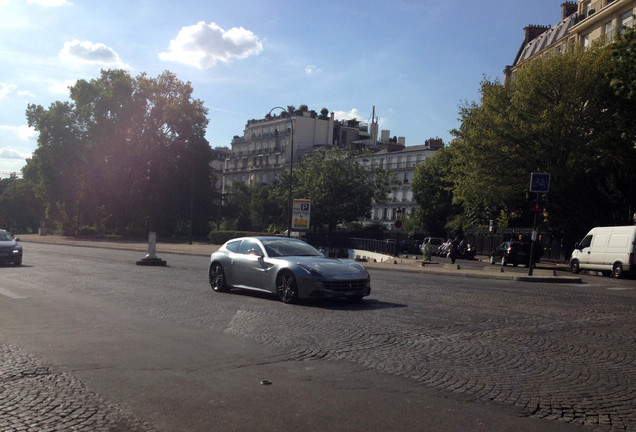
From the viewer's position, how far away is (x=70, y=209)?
77.4 metres

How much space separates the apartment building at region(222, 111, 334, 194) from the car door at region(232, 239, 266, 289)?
97.2 metres

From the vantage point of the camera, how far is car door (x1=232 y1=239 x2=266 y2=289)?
13098 mm

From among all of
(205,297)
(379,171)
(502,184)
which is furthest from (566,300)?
(379,171)

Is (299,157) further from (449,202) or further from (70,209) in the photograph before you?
(70,209)

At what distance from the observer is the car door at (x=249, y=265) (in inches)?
516

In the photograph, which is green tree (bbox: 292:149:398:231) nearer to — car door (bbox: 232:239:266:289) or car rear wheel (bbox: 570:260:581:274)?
car rear wheel (bbox: 570:260:581:274)

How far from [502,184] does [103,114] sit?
4735cm

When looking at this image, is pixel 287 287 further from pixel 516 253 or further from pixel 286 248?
pixel 516 253

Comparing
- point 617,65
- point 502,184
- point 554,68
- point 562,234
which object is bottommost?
point 562,234

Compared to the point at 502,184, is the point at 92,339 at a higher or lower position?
lower

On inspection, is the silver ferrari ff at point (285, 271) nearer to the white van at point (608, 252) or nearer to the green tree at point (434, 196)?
the white van at point (608, 252)

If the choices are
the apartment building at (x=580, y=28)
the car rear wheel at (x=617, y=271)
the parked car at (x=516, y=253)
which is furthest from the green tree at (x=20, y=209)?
the car rear wheel at (x=617, y=271)

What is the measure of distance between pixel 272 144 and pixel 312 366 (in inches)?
4687

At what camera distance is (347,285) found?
1188 centimetres
